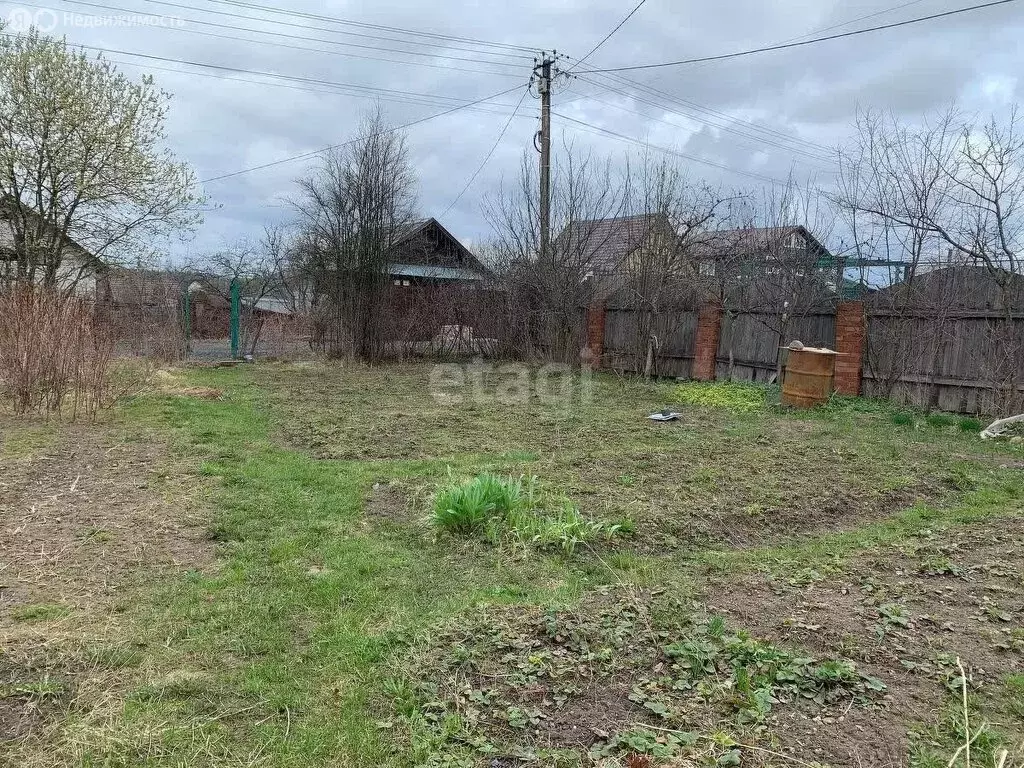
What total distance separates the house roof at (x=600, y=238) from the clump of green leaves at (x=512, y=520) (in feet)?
33.5

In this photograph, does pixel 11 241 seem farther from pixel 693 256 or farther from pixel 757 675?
pixel 757 675

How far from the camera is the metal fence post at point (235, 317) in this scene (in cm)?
1471

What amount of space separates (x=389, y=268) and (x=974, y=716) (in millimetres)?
15140

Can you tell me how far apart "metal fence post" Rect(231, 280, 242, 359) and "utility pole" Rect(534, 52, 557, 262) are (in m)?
7.00

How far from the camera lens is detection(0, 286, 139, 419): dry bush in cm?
720

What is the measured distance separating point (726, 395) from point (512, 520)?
25.5 feet

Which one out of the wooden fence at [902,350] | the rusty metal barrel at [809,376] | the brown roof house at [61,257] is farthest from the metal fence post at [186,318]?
the rusty metal barrel at [809,376]

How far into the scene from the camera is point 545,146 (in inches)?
601

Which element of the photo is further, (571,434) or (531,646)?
(571,434)

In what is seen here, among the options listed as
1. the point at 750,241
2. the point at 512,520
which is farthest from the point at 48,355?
the point at 750,241

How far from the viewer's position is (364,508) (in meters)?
4.70

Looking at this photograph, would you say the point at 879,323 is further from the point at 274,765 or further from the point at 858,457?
the point at 274,765

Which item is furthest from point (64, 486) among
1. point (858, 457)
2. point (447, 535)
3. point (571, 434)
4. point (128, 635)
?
point (858, 457)

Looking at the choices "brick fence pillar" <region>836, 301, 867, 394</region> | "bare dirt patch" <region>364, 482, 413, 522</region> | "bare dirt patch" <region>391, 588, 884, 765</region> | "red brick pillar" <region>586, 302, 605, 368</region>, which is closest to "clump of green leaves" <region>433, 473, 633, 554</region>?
"bare dirt patch" <region>364, 482, 413, 522</region>
